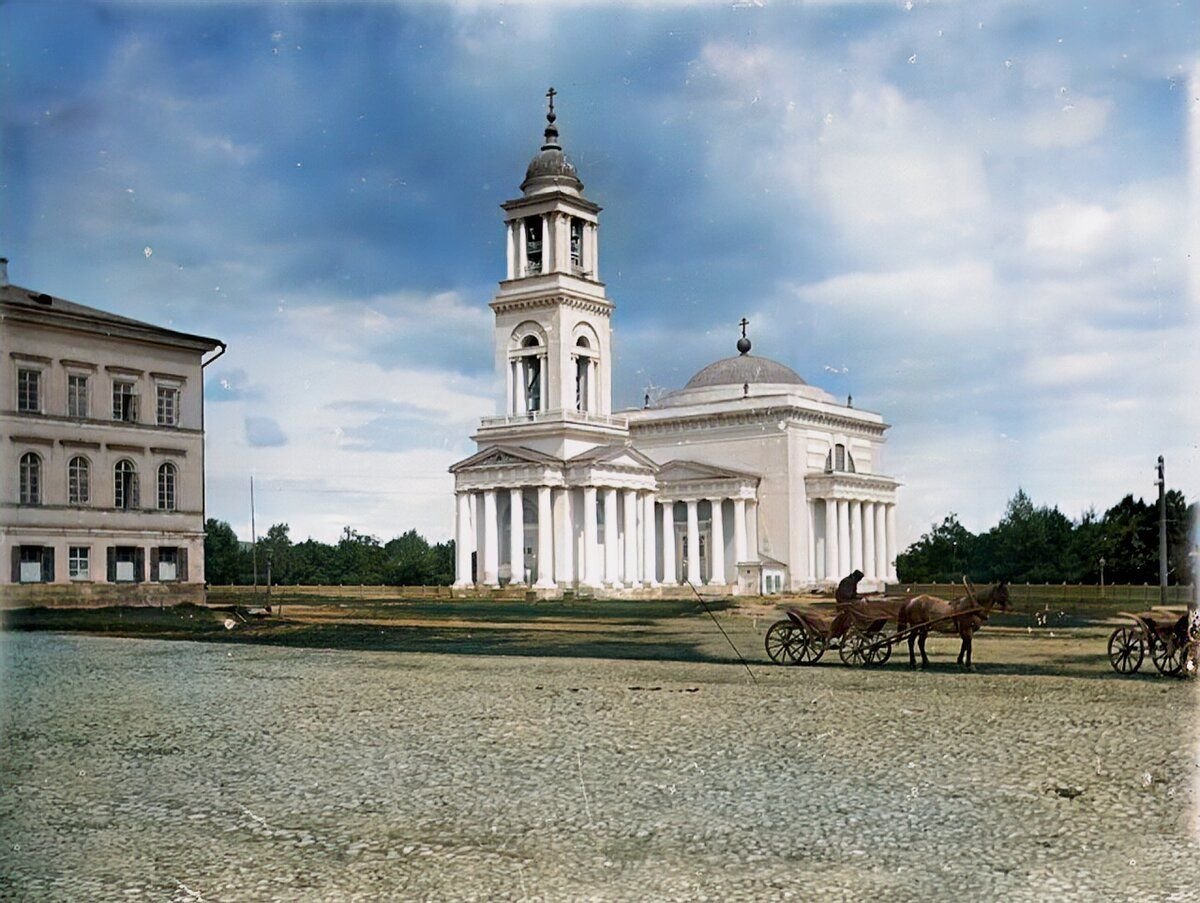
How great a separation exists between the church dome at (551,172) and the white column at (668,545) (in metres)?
3.38

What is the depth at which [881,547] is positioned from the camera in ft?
30.2

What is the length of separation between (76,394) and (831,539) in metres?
5.67

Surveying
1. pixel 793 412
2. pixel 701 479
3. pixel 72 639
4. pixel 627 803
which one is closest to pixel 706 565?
pixel 793 412

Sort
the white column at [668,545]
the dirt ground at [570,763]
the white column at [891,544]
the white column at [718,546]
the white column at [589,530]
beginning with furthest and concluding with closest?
the white column at [589,530], the white column at [668,545], the white column at [718,546], the white column at [891,544], the dirt ground at [570,763]

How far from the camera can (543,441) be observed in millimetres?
12211

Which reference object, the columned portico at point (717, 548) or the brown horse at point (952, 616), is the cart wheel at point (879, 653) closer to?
the brown horse at point (952, 616)

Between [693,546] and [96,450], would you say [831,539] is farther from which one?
[96,450]

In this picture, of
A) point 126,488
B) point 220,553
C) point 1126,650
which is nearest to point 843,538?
point 1126,650

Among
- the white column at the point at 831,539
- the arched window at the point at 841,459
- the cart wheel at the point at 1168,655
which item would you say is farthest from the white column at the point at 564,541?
the cart wheel at the point at 1168,655

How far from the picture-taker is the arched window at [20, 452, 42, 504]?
8383 mm

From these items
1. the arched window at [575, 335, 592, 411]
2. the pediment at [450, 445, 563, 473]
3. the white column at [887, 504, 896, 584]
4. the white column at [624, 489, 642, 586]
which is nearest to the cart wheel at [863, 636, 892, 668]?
the white column at [887, 504, 896, 584]

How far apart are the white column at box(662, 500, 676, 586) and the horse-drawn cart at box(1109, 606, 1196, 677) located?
353cm

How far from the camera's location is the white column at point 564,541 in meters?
11.0

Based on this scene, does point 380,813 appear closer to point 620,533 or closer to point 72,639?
point 72,639
